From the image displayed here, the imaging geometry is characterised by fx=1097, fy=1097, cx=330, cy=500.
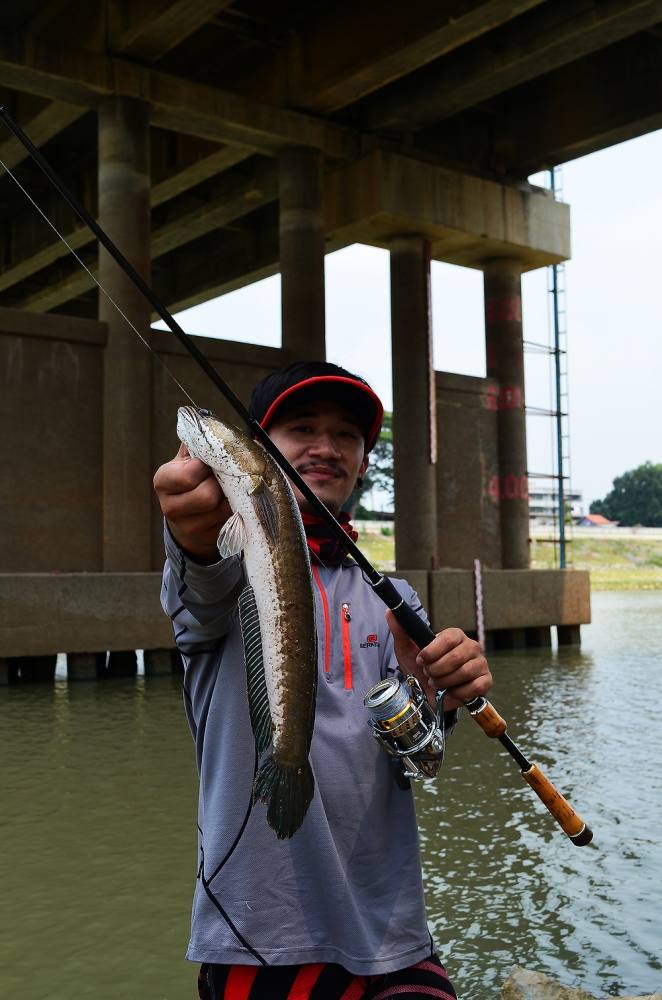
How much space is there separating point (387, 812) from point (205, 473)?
3.03 ft

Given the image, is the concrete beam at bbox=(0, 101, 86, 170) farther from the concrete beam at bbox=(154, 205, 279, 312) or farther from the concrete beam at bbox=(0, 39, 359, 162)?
the concrete beam at bbox=(154, 205, 279, 312)

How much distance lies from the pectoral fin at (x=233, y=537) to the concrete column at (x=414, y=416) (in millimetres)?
20696

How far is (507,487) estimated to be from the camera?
82.9 ft

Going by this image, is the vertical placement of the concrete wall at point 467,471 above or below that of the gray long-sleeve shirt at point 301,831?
above

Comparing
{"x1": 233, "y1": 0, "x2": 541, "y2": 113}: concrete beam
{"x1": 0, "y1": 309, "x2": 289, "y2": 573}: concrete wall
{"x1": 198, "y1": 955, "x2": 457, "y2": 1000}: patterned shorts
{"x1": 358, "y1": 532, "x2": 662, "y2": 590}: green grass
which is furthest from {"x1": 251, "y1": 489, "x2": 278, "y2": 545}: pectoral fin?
{"x1": 358, "y1": 532, "x2": 662, "y2": 590}: green grass

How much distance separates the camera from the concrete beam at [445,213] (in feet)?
71.7

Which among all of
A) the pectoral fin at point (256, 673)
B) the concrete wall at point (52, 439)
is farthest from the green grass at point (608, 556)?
the pectoral fin at point (256, 673)

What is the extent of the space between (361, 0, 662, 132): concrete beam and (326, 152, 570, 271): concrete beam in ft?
3.33

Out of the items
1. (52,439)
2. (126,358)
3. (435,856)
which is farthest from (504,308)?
(435,856)

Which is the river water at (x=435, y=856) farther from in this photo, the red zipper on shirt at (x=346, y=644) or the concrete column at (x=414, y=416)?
the concrete column at (x=414, y=416)

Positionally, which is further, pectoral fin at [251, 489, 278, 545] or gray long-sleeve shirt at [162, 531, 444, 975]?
gray long-sleeve shirt at [162, 531, 444, 975]

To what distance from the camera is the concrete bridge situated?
57.5 ft

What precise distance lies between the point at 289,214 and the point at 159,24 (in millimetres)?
4554

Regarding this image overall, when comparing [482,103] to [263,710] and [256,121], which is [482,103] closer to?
[256,121]
